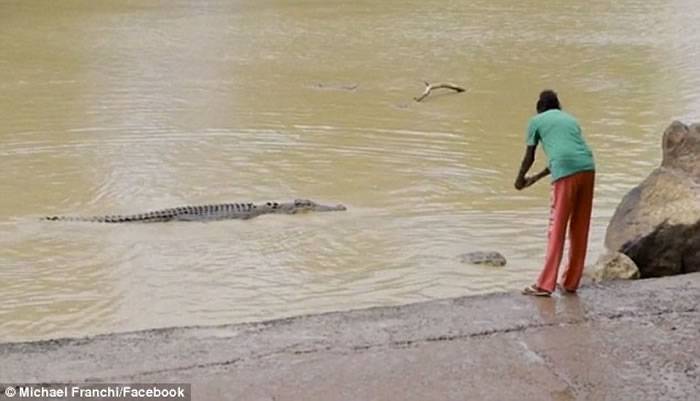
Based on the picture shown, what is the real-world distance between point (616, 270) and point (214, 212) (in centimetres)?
451

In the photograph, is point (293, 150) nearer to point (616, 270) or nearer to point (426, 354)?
point (616, 270)

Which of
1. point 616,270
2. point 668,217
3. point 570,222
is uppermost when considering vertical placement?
point 570,222

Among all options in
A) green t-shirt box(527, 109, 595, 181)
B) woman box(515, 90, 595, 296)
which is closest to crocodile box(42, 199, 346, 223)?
woman box(515, 90, 595, 296)

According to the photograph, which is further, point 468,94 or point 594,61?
point 594,61

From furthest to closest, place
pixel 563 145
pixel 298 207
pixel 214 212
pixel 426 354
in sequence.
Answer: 1. pixel 298 207
2. pixel 214 212
3. pixel 563 145
4. pixel 426 354

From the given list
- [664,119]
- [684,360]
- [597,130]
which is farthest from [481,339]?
[664,119]

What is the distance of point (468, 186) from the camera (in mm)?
12289

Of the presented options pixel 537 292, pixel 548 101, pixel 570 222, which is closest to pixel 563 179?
pixel 570 222

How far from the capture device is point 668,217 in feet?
26.4

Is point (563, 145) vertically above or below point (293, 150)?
above

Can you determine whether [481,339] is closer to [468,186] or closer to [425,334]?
[425,334]

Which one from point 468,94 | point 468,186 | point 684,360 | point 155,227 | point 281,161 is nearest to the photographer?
point 684,360

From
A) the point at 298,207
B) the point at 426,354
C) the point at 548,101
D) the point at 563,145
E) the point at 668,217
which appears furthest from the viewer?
the point at 298,207

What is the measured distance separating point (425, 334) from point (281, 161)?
25.0ft
